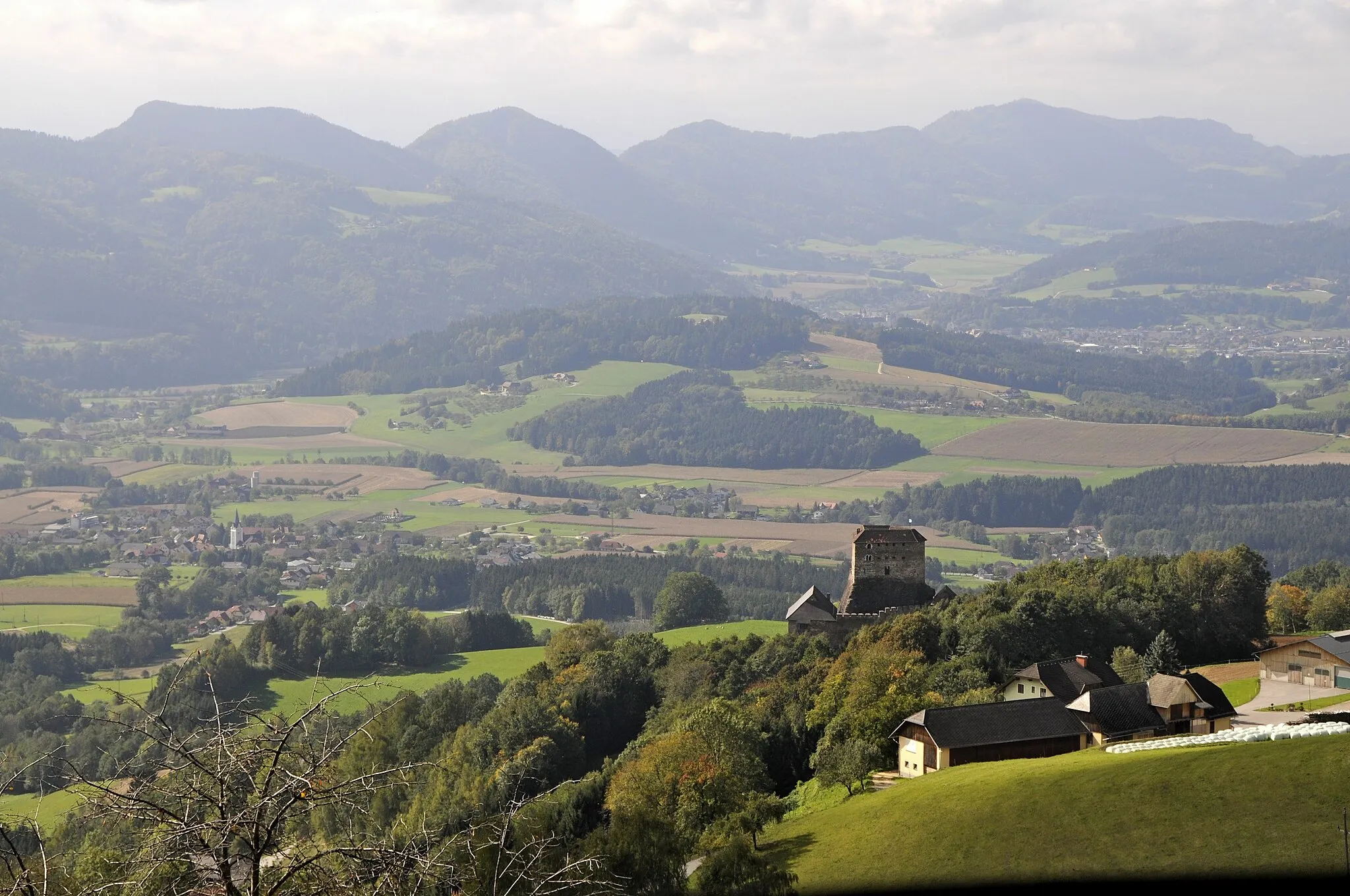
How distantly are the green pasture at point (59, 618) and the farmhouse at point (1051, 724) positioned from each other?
3248 inches

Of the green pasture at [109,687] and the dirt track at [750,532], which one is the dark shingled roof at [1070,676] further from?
the dirt track at [750,532]

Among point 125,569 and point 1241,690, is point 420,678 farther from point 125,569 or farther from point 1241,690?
point 125,569

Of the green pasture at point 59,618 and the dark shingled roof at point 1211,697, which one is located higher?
the dark shingled roof at point 1211,697

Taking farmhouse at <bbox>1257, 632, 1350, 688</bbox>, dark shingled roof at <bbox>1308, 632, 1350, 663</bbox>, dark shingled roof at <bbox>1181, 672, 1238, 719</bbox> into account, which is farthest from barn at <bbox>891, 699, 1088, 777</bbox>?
dark shingled roof at <bbox>1308, 632, 1350, 663</bbox>

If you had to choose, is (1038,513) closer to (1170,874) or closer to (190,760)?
(1170,874)

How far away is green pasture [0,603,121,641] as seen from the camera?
116500mm

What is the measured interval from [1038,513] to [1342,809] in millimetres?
142015

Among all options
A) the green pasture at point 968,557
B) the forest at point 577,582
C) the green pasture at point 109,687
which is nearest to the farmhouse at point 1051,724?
the green pasture at point 109,687

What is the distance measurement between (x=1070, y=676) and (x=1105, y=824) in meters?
17.5

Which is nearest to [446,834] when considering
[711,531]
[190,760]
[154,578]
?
[190,760]

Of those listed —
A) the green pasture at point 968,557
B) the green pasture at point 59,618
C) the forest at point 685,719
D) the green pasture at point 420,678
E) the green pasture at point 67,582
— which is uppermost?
the forest at point 685,719

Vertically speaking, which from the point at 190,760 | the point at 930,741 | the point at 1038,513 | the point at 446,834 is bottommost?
the point at 1038,513

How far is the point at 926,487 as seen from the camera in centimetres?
18075

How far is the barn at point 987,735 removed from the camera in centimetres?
4791
